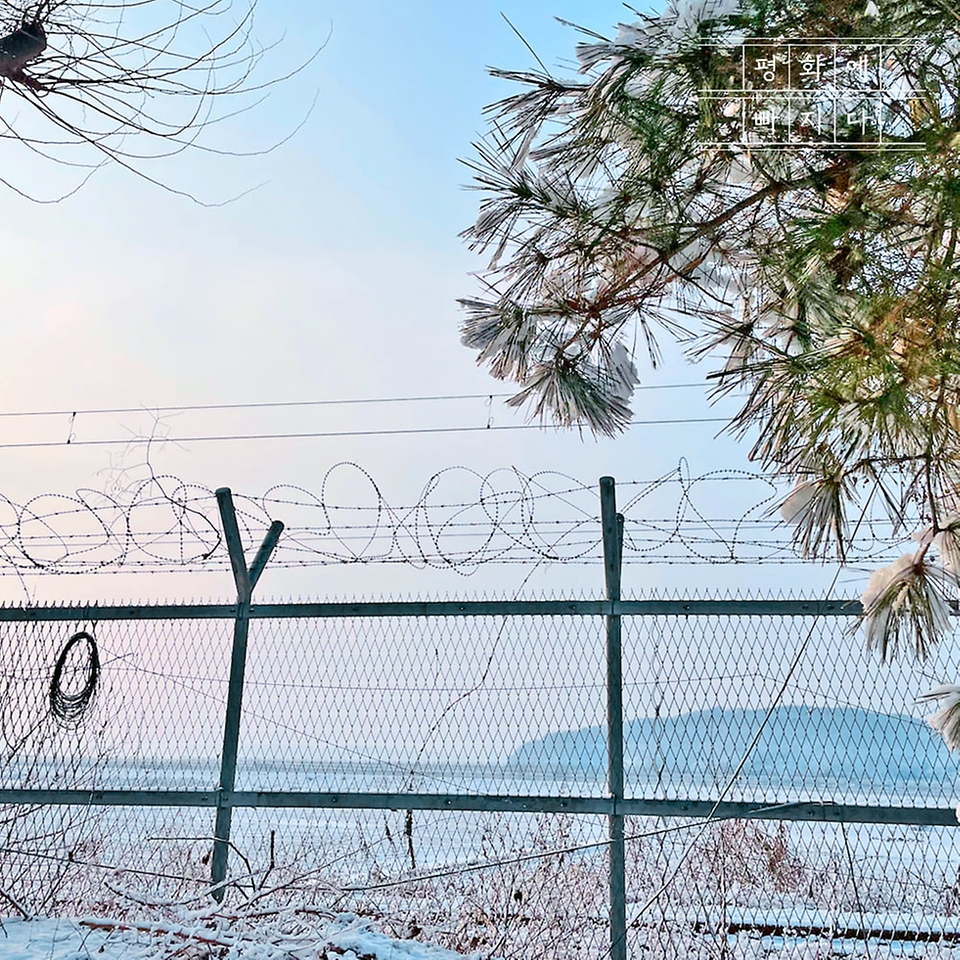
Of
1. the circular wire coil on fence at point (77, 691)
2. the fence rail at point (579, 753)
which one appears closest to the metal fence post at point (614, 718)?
the fence rail at point (579, 753)

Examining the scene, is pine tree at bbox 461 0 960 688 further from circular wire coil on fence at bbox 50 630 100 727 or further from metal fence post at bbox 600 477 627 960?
circular wire coil on fence at bbox 50 630 100 727

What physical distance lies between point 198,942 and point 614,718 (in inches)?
61.3

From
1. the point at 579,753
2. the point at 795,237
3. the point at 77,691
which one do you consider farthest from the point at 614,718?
the point at 77,691

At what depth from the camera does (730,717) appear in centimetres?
349

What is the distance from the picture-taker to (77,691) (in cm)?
412

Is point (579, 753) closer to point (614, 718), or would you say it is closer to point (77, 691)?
point (614, 718)

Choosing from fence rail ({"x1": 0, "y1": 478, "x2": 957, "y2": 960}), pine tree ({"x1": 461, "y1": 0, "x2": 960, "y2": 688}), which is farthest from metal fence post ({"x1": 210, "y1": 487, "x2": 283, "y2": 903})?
pine tree ({"x1": 461, "y1": 0, "x2": 960, "y2": 688})

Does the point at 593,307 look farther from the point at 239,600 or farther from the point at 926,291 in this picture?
the point at 239,600

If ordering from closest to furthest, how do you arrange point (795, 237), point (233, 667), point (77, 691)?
point (795, 237) < point (233, 667) < point (77, 691)

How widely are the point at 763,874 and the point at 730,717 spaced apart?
4.42 ft

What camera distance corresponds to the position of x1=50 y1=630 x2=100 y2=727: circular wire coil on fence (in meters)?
4.05

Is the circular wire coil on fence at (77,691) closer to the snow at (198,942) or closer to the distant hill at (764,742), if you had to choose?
the snow at (198,942)

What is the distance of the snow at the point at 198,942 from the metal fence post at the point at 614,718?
570mm

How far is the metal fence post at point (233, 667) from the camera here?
11.0ft
